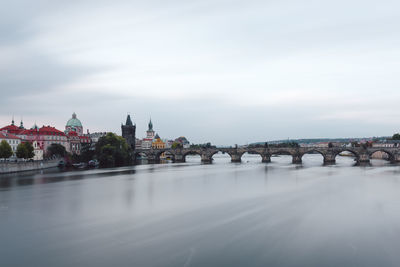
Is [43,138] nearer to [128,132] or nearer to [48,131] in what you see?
[48,131]

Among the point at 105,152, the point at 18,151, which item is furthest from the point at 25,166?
the point at 105,152

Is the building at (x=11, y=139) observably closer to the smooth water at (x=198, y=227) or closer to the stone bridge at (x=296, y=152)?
the stone bridge at (x=296, y=152)

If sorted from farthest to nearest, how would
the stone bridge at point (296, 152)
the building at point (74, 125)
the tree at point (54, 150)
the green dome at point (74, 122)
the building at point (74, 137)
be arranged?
the green dome at point (74, 122) → the building at point (74, 125) → the building at point (74, 137) → the stone bridge at point (296, 152) → the tree at point (54, 150)

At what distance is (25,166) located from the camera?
47594mm

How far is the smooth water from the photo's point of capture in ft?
45.2

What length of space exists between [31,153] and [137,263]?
47969mm

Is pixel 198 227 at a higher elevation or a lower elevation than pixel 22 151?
lower

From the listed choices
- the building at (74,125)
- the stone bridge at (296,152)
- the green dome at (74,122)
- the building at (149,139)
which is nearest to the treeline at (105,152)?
the stone bridge at (296,152)

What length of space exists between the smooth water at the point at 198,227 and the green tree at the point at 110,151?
33009 millimetres

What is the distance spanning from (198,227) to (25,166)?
38.1 m

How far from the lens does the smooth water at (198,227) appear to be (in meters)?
13.8

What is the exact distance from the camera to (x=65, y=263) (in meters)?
13.1

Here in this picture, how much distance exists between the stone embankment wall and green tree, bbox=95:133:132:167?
8.44m

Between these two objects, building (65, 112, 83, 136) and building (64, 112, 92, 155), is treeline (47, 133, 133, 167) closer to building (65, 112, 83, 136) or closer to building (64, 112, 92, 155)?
building (64, 112, 92, 155)
